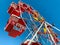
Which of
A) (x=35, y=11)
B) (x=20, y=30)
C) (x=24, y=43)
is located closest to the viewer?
(x=24, y=43)

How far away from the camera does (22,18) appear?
4.86m

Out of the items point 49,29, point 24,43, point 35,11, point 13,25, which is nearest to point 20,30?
point 13,25

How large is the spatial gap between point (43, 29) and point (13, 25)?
72cm

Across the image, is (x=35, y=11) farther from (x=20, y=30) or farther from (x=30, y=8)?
(x=20, y=30)

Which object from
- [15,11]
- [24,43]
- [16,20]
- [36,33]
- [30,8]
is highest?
[30,8]

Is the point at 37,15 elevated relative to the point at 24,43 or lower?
elevated

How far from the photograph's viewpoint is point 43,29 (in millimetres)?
5113

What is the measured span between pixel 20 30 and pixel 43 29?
0.61m

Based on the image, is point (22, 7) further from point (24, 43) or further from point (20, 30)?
point (24, 43)

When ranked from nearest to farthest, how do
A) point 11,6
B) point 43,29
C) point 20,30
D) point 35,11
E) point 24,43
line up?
1. point 24,43
2. point 20,30
3. point 43,29
4. point 11,6
5. point 35,11

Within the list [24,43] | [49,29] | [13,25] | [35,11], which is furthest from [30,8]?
[24,43]

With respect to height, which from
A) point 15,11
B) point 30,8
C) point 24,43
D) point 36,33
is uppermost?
point 30,8

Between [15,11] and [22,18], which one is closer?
[22,18]

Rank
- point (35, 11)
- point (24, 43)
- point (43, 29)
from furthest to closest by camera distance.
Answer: point (35, 11) < point (43, 29) < point (24, 43)
